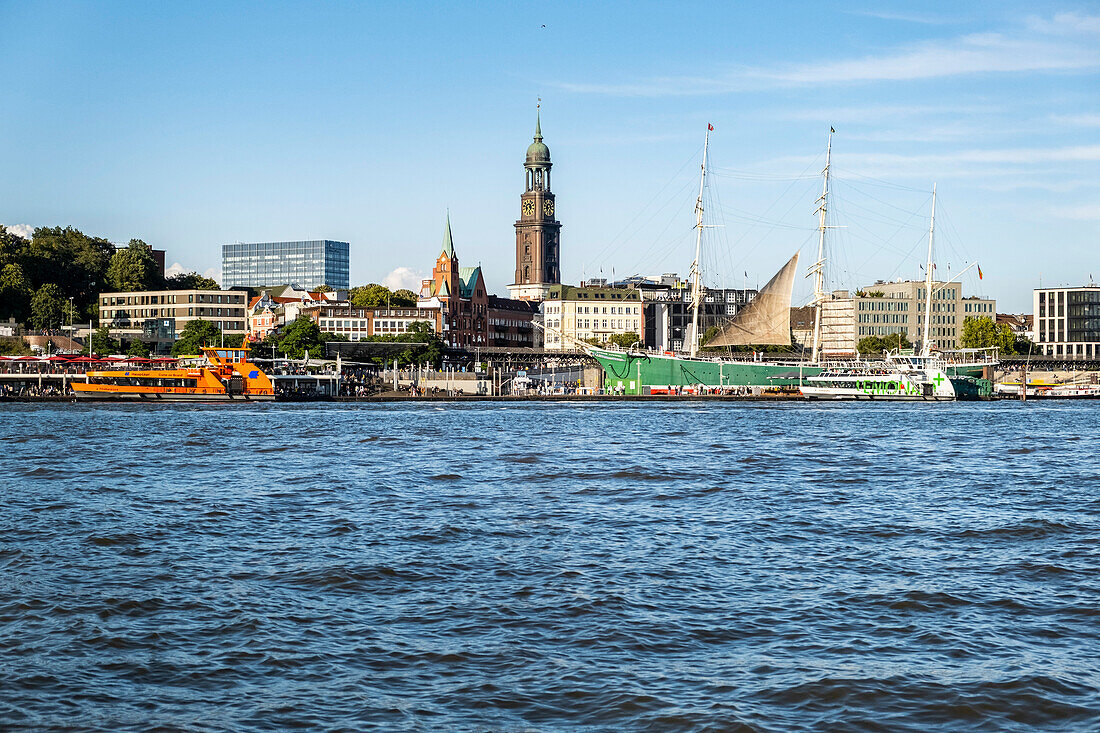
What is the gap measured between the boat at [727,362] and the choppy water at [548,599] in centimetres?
8130

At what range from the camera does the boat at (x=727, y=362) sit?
116 m

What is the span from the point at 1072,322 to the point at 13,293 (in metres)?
164

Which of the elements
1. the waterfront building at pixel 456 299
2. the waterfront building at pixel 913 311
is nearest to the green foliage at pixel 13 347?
the waterfront building at pixel 456 299

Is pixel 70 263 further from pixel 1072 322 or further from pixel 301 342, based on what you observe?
pixel 1072 322

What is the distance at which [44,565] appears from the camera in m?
18.4

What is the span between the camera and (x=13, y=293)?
150 meters

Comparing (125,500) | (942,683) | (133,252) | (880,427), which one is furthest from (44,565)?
(133,252)

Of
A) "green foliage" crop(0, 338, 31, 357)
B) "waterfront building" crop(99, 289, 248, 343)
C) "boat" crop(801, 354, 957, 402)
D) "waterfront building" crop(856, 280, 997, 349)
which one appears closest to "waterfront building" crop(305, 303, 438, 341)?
"waterfront building" crop(99, 289, 248, 343)

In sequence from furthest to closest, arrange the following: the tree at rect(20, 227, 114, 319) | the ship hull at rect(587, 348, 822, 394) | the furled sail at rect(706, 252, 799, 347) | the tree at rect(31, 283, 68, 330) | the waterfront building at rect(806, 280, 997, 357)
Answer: the waterfront building at rect(806, 280, 997, 357), the tree at rect(20, 227, 114, 319), the tree at rect(31, 283, 68, 330), the ship hull at rect(587, 348, 822, 394), the furled sail at rect(706, 252, 799, 347)

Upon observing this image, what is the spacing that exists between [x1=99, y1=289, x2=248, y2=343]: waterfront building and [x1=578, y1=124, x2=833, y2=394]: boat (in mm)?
67448

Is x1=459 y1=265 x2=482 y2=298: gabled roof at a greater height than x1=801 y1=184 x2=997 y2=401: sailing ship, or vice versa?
x1=459 y1=265 x2=482 y2=298: gabled roof

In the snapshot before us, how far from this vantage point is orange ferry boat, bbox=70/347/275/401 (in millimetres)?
101500

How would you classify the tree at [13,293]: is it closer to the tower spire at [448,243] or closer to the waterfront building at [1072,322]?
the tower spire at [448,243]

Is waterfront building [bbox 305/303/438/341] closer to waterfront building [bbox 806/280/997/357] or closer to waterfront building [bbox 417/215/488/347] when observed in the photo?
waterfront building [bbox 417/215/488/347]
